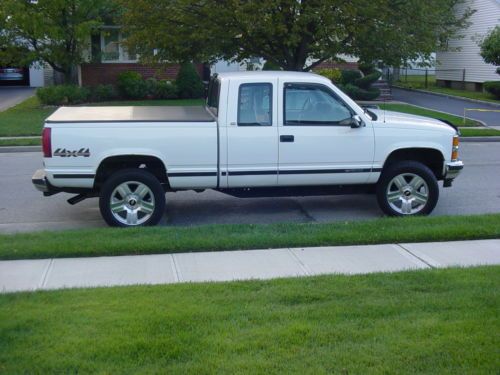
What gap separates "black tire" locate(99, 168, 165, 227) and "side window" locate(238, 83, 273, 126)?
1.31 meters

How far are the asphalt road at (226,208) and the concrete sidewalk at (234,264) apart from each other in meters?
1.99

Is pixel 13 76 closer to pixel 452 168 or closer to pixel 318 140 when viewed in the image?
pixel 318 140

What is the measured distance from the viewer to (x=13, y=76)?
38781mm

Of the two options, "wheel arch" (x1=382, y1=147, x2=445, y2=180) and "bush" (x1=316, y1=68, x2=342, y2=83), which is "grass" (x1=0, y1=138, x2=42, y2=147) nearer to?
"wheel arch" (x1=382, y1=147, x2=445, y2=180)

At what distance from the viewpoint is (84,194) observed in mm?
8836

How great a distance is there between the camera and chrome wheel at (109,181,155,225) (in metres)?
8.58

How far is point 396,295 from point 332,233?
7.59ft

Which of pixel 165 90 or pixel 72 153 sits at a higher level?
pixel 165 90

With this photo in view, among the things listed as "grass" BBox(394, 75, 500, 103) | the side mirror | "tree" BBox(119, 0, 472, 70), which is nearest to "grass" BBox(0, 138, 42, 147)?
"tree" BBox(119, 0, 472, 70)

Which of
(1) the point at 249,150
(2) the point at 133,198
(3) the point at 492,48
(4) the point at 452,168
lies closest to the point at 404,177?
(4) the point at 452,168

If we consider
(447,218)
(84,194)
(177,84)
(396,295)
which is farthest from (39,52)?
(396,295)

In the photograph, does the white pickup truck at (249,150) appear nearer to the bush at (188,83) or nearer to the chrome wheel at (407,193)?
the chrome wheel at (407,193)

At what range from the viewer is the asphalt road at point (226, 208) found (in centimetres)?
934

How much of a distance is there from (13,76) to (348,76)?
1874 centimetres
